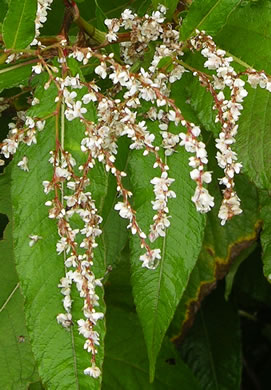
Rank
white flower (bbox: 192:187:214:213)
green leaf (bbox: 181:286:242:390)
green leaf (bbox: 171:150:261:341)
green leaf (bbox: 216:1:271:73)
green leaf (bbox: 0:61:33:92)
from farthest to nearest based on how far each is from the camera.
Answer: green leaf (bbox: 181:286:242:390) < green leaf (bbox: 171:150:261:341) < green leaf (bbox: 216:1:271:73) < green leaf (bbox: 0:61:33:92) < white flower (bbox: 192:187:214:213)

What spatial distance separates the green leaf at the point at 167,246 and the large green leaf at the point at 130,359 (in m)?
0.63

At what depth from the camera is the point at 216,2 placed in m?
1.26

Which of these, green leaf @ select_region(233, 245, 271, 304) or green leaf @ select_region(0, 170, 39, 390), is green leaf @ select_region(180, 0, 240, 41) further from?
green leaf @ select_region(233, 245, 271, 304)

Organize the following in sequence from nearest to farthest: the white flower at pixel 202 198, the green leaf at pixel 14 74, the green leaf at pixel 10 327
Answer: the white flower at pixel 202 198
the green leaf at pixel 14 74
the green leaf at pixel 10 327

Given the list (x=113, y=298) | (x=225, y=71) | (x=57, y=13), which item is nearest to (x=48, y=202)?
(x=225, y=71)

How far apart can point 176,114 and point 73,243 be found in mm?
291

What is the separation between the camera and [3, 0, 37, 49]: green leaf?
3.85 feet

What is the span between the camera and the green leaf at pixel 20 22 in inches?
46.2

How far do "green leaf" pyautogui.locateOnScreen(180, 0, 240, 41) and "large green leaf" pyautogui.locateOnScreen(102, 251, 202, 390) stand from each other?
0.85m

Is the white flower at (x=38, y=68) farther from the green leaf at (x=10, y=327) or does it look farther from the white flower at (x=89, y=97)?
the green leaf at (x=10, y=327)

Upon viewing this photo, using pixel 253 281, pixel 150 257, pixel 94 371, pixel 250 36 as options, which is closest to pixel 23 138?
pixel 150 257

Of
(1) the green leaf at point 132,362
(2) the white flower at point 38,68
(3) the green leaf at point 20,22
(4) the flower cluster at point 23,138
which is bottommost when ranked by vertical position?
(1) the green leaf at point 132,362

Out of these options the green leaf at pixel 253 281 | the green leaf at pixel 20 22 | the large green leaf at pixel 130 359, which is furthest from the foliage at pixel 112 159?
the green leaf at pixel 253 281

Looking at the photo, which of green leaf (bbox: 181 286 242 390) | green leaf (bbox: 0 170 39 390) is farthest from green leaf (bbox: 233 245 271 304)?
green leaf (bbox: 0 170 39 390)
